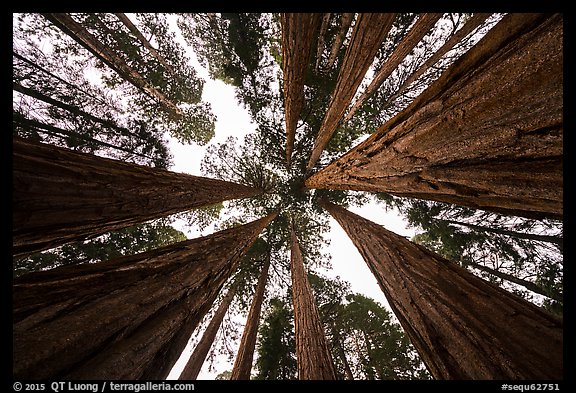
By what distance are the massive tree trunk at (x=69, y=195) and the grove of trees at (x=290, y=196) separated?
0.06ft

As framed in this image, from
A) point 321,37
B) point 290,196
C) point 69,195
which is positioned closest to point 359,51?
point 321,37

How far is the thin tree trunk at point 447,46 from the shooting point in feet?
23.3

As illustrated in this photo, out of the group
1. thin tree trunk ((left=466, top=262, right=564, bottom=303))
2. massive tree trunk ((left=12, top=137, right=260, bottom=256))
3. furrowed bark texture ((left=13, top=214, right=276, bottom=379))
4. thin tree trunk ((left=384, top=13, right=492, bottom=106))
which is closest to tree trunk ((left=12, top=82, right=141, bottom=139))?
massive tree trunk ((left=12, top=137, right=260, bottom=256))

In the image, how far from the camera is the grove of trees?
1.61 m

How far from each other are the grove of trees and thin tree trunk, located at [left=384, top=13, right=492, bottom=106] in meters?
0.04

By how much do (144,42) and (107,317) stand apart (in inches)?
403

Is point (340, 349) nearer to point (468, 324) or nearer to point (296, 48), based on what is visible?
point (468, 324)

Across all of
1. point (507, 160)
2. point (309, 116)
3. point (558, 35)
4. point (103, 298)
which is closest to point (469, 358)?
point (507, 160)

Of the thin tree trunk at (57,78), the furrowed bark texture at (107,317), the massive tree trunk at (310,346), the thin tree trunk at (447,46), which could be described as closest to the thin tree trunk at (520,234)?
the thin tree trunk at (447,46)

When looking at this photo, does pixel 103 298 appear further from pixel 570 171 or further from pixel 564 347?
pixel 570 171

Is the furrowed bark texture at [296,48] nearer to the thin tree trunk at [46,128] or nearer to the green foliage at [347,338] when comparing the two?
the thin tree trunk at [46,128]

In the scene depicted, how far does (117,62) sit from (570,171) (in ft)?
37.1

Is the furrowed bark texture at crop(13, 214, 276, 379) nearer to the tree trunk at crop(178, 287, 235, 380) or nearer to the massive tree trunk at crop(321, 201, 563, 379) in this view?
the massive tree trunk at crop(321, 201, 563, 379)

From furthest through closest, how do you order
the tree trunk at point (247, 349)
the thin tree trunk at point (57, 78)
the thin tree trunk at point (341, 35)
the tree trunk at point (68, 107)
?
the thin tree trunk at point (341, 35)
the tree trunk at point (68, 107)
the thin tree trunk at point (57, 78)
the tree trunk at point (247, 349)
